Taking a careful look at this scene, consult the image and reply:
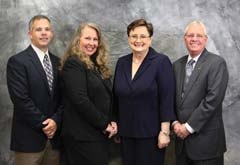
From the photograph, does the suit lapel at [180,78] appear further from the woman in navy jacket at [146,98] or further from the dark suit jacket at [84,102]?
the dark suit jacket at [84,102]

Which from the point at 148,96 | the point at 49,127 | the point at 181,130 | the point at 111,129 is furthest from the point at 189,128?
the point at 49,127

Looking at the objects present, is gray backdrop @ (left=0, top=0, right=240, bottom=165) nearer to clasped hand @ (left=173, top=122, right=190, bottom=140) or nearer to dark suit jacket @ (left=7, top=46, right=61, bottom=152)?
dark suit jacket @ (left=7, top=46, right=61, bottom=152)

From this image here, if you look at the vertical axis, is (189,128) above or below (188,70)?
below

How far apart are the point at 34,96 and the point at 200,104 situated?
1.16m

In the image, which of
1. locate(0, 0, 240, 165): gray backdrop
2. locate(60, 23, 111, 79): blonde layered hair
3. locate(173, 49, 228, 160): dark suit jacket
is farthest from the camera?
locate(0, 0, 240, 165): gray backdrop

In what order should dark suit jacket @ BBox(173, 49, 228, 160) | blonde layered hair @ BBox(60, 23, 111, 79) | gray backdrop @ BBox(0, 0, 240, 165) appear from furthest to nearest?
gray backdrop @ BBox(0, 0, 240, 165) → blonde layered hair @ BBox(60, 23, 111, 79) → dark suit jacket @ BBox(173, 49, 228, 160)

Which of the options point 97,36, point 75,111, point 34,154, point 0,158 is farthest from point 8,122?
point 97,36

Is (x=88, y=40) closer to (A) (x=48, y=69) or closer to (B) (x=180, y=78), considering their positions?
(A) (x=48, y=69)

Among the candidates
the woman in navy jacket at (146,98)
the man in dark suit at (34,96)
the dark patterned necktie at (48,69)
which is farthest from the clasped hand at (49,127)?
the woman in navy jacket at (146,98)

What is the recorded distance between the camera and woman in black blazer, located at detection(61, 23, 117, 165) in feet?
9.12

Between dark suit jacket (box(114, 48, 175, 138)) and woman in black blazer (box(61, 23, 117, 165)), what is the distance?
154 mm

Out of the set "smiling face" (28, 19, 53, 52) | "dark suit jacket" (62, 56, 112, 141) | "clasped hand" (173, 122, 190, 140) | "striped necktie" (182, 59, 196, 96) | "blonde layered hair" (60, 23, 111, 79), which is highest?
"smiling face" (28, 19, 53, 52)

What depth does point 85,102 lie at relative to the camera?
9.04 feet

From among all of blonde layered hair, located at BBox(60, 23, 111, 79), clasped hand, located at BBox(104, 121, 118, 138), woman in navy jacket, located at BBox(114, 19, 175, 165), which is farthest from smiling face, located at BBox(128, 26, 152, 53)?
clasped hand, located at BBox(104, 121, 118, 138)
